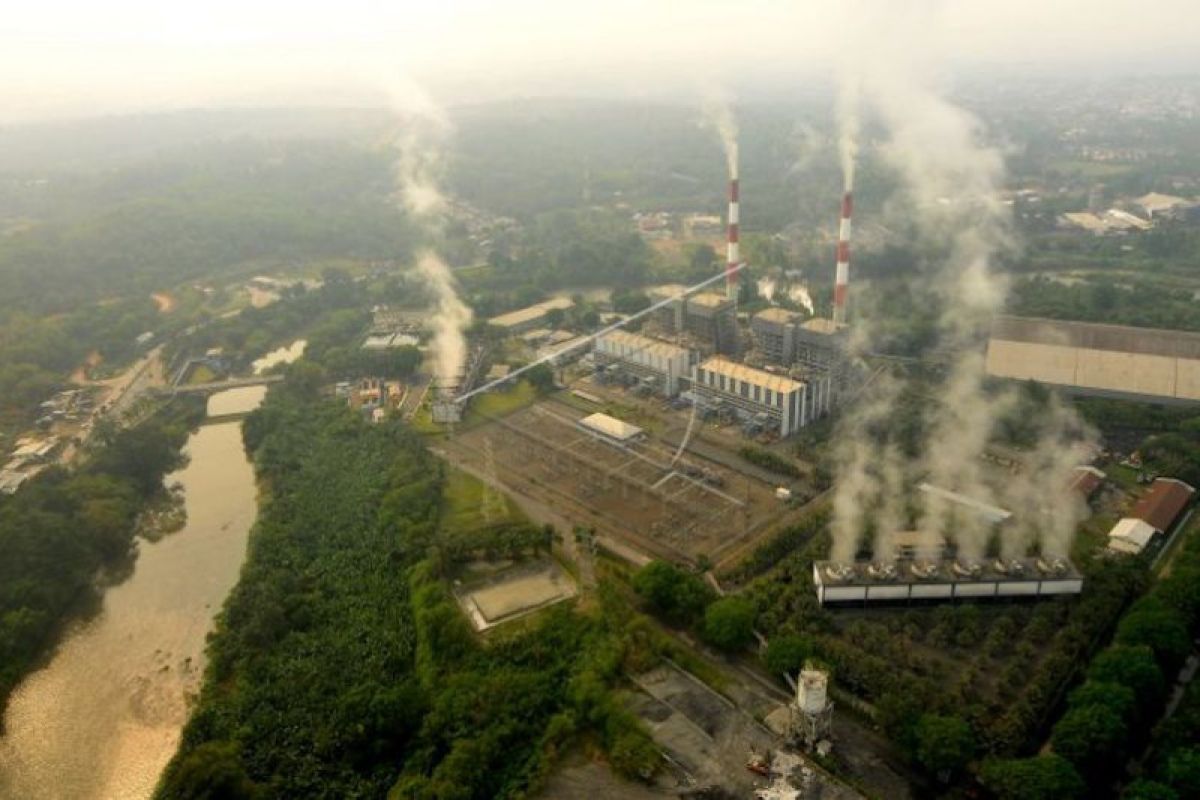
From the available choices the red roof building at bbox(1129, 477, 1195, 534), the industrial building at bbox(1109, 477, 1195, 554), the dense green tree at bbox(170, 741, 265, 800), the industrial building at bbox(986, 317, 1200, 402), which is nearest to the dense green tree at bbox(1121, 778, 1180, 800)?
the industrial building at bbox(1109, 477, 1195, 554)

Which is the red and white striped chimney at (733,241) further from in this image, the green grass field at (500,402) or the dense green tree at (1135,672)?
the dense green tree at (1135,672)

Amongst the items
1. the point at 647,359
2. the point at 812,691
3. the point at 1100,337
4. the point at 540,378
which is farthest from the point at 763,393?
the point at 812,691

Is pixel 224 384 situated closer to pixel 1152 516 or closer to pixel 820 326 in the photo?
pixel 820 326

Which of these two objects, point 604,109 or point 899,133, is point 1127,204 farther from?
point 604,109

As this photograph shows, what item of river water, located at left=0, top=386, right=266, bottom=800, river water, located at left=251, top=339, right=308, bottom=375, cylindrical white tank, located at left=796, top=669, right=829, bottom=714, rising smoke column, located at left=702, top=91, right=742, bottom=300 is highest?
rising smoke column, located at left=702, top=91, right=742, bottom=300

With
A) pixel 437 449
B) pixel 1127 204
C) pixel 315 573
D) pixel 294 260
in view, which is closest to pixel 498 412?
pixel 437 449

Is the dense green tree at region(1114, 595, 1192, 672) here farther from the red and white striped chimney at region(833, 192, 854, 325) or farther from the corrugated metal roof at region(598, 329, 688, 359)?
the corrugated metal roof at region(598, 329, 688, 359)

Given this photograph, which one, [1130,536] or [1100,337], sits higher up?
[1100,337]
